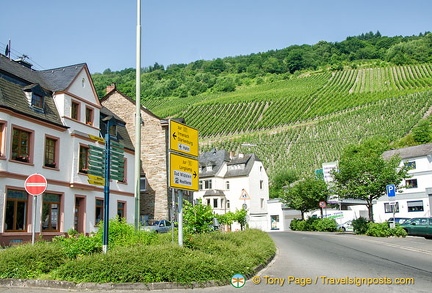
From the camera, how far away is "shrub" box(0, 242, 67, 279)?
941 centimetres

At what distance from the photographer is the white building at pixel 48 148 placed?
19953 millimetres

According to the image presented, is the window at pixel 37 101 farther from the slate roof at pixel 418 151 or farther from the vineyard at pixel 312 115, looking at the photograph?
the vineyard at pixel 312 115

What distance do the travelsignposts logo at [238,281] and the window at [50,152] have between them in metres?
15.9

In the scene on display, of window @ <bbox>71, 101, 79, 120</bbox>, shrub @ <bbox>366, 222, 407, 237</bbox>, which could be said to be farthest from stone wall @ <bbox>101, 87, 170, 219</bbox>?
shrub @ <bbox>366, 222, 407, 237</bbox>

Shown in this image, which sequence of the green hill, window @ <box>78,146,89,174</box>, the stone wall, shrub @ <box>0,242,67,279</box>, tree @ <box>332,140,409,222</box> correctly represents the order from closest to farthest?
shrub @ <box>0,242,67,279</box> → window @ <box>78,146,89,174</box> → tree @ <box>332,140,409,222</box> → the stone wall → the green hill

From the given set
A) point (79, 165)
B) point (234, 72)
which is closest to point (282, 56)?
point (234, 72)

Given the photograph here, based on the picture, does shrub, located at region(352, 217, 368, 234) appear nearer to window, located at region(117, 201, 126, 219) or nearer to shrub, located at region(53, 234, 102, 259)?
window, located at region(117, 201, 126, 219)

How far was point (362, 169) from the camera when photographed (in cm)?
3075

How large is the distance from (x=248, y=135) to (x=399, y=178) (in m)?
59.4

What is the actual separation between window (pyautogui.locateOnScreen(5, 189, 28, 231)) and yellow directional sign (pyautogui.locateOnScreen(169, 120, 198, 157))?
38.2 ft

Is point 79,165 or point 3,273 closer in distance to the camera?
point 3,273

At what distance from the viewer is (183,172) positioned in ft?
40.3

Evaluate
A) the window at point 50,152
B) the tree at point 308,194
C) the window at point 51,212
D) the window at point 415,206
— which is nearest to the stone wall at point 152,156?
the window at point 51,212

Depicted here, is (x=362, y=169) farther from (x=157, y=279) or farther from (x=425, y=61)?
(x=425, y=61)
